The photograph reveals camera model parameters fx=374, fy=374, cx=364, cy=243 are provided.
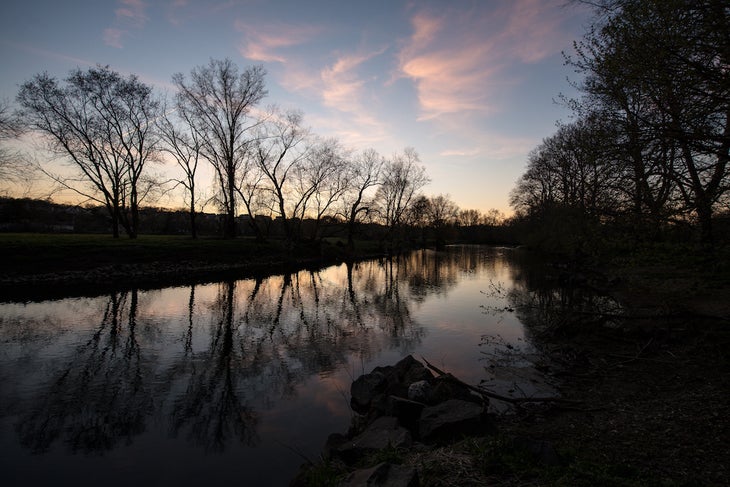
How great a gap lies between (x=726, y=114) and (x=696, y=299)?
966 centimetres

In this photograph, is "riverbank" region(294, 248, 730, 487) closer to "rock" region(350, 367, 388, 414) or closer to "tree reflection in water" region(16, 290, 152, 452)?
"rock" region(350, 367, 388, 414)

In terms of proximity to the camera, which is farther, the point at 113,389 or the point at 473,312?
the point at 473,312

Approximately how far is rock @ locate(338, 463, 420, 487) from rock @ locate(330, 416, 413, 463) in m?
1.01

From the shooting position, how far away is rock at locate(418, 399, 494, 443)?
18.7 ft

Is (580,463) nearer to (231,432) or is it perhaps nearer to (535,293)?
(231,432)

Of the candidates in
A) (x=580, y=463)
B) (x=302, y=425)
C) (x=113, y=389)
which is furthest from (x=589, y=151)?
(x=113, y=389)

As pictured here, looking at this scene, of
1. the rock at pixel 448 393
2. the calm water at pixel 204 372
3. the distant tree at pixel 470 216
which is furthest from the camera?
the distant tree at pixel 470 216

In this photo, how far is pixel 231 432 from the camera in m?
6.83

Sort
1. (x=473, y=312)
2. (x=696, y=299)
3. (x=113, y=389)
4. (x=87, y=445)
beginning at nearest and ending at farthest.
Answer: (x=87, y=445)
(x=113, y=389)
(x=696, y=299)
(x=473, y=312)

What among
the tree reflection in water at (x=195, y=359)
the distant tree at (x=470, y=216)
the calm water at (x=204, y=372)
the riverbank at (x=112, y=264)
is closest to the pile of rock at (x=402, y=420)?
the calm water at (x=204, y=372)

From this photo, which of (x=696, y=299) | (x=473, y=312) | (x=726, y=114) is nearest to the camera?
(x=726, y=114)

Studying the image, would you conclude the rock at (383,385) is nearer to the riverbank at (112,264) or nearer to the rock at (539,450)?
the rock at (539,450)

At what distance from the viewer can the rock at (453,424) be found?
571cm

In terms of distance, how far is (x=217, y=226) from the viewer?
87.8 m
